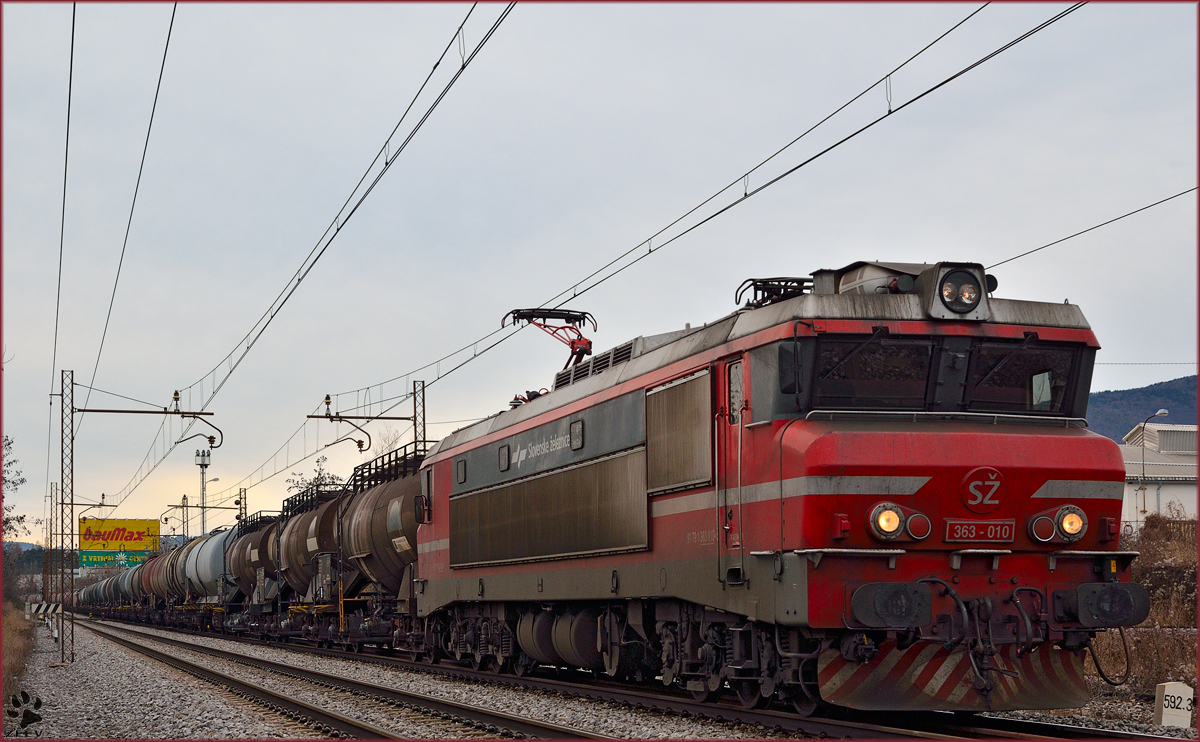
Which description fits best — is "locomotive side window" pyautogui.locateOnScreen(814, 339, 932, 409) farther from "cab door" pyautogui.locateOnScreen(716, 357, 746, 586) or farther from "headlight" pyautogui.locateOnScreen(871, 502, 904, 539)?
"headlight" pyautogui.locateOnScreen(871, 502, 904, 539)

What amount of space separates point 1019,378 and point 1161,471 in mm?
79749

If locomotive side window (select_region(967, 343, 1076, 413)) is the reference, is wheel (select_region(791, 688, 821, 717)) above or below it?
below

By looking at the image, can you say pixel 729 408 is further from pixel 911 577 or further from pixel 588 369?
pixel 588 369

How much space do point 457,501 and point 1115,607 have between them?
42.0ft

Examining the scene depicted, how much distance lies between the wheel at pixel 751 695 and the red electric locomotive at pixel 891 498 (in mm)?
39

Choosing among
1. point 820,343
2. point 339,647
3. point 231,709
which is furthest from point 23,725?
point 339,647

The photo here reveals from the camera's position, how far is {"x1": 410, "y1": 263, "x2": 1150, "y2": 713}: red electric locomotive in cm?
1058

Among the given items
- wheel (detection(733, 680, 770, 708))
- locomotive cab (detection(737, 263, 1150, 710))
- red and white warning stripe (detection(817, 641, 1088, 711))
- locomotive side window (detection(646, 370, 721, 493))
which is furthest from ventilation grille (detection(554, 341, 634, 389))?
red and white warning stripe (detection(817, 641, 1088, 711))

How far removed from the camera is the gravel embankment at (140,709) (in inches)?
550

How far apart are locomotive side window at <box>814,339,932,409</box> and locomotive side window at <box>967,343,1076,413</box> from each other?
538mm

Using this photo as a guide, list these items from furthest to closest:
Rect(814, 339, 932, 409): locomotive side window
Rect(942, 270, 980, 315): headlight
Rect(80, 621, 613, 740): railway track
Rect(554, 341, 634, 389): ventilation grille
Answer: Rect(554, 341, 634, 389): ventilation grille
Rect(80, 621, 613, 740): railway track
Rect(942, 270, 980, 315): headlight
Rect(814, 339, 932, 409): locomotive side window

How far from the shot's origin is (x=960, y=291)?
37.3 ft

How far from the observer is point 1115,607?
424 inches

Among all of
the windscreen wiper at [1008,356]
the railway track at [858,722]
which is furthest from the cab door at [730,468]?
the windscreen wiper at [1008,356]
